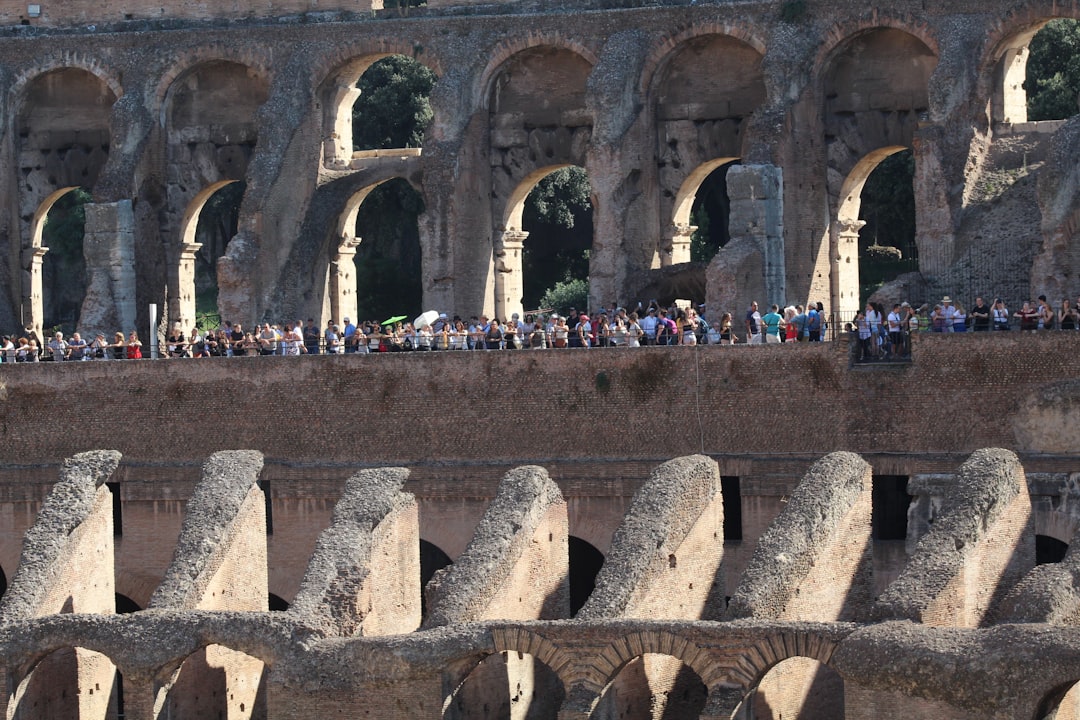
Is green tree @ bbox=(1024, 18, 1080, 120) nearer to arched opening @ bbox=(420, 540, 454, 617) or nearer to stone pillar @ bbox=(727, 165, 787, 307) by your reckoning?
stone pillar @ bbox=(727, 165, 787, 307)

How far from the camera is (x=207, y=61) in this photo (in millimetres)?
47500

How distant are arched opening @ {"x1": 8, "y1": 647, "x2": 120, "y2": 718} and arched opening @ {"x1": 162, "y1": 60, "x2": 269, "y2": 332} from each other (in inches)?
471

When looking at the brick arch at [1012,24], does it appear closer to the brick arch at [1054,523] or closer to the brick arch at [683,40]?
the brick arch at [683,40]

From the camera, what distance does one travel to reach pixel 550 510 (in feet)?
119

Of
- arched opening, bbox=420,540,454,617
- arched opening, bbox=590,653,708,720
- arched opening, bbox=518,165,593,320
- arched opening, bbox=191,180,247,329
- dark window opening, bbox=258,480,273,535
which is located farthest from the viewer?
arched opening, bbox=191,180,247,329

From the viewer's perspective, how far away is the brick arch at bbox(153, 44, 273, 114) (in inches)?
1853

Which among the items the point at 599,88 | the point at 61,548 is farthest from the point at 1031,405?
the point at 61,548

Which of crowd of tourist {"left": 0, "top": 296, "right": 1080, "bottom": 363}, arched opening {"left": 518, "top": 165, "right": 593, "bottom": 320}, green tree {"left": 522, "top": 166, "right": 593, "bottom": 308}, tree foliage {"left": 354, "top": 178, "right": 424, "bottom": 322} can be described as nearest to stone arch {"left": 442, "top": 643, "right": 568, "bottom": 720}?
crowd of tourist {"left": 0, "top": 296, "right": 1080, "bottom": 363}

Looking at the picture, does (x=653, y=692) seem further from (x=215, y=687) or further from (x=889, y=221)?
(x=889, y=221)

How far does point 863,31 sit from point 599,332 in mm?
7483

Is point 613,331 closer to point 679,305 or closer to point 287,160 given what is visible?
point 679,305

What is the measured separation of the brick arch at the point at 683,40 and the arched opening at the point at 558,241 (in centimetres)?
1440

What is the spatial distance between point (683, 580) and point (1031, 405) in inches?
224

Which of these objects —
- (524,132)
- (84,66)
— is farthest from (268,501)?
(84,66)
